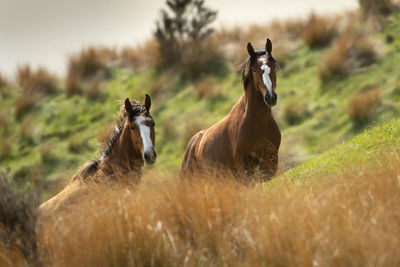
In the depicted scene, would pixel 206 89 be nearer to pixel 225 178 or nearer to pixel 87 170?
pixel 87 170

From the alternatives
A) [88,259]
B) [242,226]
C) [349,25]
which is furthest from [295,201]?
[349,25]

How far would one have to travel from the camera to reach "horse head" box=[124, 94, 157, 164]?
6164 millimetres

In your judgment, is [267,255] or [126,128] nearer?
[267,255]

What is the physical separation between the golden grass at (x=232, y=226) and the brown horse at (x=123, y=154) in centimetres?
143

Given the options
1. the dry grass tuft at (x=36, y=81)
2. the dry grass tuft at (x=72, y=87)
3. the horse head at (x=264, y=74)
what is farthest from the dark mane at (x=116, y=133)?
the dry grass tuft at (x=36, y=81)

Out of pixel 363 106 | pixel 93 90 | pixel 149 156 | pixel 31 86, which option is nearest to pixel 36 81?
pixel 31 86

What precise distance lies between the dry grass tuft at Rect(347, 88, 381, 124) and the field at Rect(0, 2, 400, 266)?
30 millimetres

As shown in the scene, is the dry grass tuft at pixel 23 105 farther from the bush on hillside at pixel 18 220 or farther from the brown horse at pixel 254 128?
the bush on hillside at pixel 18 220

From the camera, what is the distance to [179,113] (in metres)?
16.5

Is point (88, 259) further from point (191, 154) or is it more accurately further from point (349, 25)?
point (349, 25)

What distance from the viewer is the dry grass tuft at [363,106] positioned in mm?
12016

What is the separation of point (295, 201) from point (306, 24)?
16199 mm

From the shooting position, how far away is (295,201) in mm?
4230

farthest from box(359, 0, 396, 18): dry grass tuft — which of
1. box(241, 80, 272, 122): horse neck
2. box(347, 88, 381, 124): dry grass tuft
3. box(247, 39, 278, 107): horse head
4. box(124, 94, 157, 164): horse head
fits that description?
box(124, 94, 157, 164): horse head
